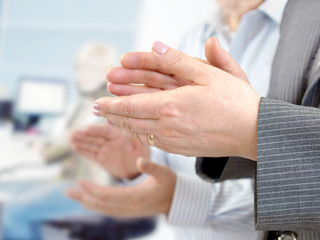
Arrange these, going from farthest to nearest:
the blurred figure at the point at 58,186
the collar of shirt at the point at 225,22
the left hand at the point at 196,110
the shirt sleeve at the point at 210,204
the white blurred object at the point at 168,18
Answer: the blurred figure at the point at 58,186, the white blurred object at the point at 168,18, the shirt sleeve at the point at 210,204, the collar of shirt at the point at 225,22, the left hand at the point at 196,110

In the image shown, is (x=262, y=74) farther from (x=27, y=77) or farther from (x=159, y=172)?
(x=27, y=77)

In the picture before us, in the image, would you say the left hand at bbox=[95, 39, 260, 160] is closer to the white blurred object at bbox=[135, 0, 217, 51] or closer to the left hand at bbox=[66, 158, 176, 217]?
the left hand at bbox=[66, 158, 176, 217]

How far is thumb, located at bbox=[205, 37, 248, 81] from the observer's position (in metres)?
0.40

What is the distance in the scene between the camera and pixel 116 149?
2.61 ft

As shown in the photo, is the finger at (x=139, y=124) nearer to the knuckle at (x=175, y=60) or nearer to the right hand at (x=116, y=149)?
the knuckle at (x=175, y=60)

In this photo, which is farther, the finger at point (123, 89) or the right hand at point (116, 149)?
the right hand at point (116, 149)

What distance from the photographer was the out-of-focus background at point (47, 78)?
55.5 inches

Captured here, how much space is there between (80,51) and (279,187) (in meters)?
1.17

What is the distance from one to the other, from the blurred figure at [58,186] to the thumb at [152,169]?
0.74 metres

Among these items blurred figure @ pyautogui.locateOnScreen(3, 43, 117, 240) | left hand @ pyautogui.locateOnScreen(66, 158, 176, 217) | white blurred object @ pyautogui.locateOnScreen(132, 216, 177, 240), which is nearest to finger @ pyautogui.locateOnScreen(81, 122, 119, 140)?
left hand @ pyautogui.locateOnScreen(66, 158, 176, 217)

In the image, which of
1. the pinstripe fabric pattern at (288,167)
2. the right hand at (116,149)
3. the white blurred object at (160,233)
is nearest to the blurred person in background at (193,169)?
the right hand at (116,149)

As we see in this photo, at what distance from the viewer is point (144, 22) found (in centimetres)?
140

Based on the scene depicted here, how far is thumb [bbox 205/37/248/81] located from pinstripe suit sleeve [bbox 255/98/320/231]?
0.17ft

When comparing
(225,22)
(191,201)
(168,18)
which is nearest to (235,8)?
(225,22)
